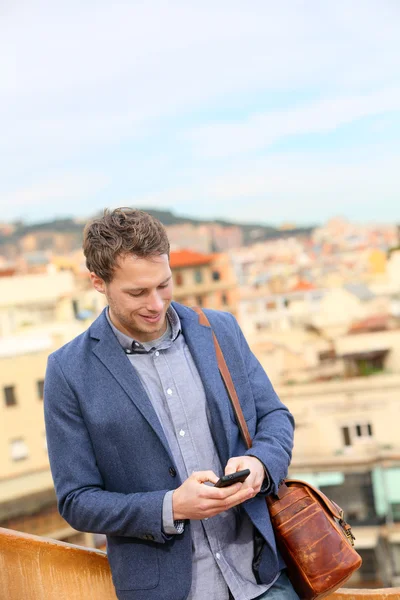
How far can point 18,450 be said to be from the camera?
2494 cm

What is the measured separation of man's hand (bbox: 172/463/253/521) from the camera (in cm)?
127

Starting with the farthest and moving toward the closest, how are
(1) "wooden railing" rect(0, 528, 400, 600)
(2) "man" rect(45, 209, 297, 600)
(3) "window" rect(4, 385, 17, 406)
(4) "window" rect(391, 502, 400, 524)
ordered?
(3) "window" rect(4, 385, 17, 406) → (4) "window" rect(391, 502, 400, 524) → (1) "wooden railing" rect(0, 528, 400, 600) → (2) "man" rect(45, 209, 297, 600)

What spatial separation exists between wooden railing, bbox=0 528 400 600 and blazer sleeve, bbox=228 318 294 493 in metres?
0.40

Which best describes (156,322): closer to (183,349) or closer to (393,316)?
(183,349)

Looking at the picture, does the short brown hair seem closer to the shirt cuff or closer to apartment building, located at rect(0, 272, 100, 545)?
the shirt cuff

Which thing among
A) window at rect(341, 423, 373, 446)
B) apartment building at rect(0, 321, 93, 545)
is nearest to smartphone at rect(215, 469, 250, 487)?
apartment building at rect(0, 321, 93, 545)

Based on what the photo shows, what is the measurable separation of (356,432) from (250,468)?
75.0 feet

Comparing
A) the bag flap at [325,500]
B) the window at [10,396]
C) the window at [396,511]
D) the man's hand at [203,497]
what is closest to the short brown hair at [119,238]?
the man's hand at [203,497]

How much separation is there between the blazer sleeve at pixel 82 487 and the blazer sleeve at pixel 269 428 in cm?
19

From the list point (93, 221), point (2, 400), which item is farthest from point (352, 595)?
point (2, 400)

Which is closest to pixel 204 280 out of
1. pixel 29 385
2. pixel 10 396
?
pixel 29 385

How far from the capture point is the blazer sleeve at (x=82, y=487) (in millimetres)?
1336

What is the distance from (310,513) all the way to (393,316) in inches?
1082

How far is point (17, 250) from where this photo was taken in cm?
4112
